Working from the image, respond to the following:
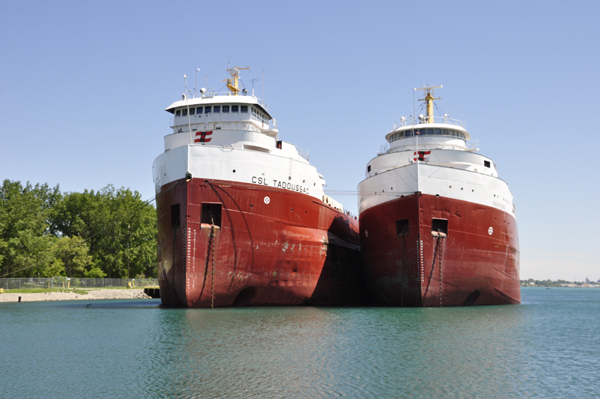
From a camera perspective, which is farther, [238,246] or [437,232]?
[437,232]

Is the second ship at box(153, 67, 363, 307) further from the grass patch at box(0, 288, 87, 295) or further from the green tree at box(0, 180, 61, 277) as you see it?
the green tree at box(0, 180, 61, 277)

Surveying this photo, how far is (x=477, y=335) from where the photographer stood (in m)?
17.5

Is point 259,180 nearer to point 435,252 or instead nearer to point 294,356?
point 435,252

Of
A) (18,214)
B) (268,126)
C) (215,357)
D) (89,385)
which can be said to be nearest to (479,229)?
(268,126)

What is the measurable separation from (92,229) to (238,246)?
4041 centimetres

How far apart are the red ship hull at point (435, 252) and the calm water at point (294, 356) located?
3126mm

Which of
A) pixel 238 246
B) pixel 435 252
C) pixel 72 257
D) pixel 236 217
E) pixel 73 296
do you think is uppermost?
pixel 236 217

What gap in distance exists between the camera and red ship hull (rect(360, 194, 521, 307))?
2498 centimetres

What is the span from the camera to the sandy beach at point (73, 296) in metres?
34.4

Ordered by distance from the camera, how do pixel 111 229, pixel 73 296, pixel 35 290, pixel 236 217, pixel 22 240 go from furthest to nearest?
pixel 111 229 < pixel 22 240 < pixel 73 296 < pixel 35 290 < pixel 236 217

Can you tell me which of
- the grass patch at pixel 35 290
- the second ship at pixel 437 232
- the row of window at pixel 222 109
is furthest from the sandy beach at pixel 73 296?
the second ship at pixel 437 232

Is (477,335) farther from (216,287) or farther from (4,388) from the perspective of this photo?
(4,388)

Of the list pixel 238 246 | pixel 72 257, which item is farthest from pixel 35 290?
pixel 238 246

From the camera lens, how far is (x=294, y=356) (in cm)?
1383
